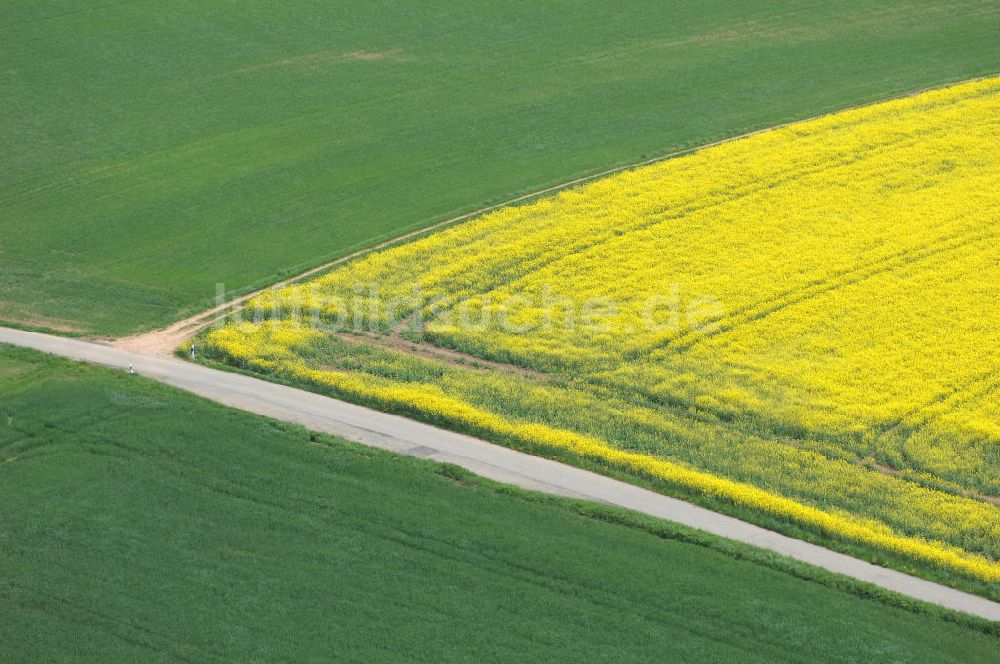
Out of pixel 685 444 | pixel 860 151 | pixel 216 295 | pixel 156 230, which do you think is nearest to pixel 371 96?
pixel 156 230

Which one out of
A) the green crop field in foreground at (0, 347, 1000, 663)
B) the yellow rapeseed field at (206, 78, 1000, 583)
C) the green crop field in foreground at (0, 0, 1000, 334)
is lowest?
the green crop field in foreground at (0, 347, 1000, 663)

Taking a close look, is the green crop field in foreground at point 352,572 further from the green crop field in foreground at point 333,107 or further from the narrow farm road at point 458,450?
the green crop field in foreground at point 333,107

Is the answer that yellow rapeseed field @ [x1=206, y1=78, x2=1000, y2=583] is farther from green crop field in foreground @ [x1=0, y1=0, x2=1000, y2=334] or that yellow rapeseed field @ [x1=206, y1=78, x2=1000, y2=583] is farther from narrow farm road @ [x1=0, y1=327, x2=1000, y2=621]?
green crop field in foreground @ [x1=0, y1=0, x2=1000, y2=334]

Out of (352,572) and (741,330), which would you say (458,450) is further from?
(741,330)

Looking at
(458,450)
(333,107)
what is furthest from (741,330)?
(333,107)

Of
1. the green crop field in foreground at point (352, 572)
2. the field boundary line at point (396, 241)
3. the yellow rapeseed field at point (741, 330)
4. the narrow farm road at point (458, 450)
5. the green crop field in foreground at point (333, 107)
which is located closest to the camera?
the green crop field in foreground at point (352, 572)

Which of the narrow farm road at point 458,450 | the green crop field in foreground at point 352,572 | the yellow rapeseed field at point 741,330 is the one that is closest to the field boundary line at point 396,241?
the yellow rapeseed field at point 741,330

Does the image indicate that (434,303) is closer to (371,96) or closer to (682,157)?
(682,157)

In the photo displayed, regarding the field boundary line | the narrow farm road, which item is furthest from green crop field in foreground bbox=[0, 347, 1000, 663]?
the field boundary line
